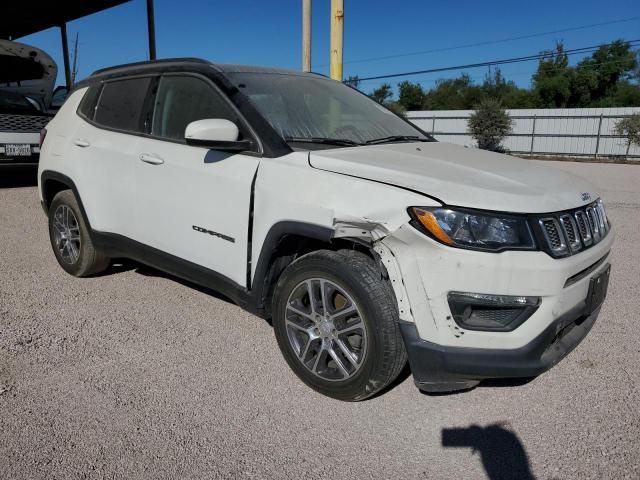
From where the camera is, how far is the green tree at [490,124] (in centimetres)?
2848

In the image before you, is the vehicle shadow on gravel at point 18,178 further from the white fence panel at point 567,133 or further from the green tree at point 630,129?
the green tree at point 630,129

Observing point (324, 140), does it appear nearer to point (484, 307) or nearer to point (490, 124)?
point (484, 307)

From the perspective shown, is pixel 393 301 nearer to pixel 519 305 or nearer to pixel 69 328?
pixel 519 305

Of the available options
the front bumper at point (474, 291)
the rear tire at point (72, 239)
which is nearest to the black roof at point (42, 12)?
the rear tire at point (72, 239)

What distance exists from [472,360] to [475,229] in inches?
23.0

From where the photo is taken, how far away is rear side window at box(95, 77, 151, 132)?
389 cm

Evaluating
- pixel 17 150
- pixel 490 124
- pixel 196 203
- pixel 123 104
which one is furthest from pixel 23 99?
pixel 490 124

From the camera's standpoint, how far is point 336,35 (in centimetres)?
808

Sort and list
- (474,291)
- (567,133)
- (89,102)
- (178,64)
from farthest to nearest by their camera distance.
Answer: (567,133) < (89,102) < (178,64) < (474,291)

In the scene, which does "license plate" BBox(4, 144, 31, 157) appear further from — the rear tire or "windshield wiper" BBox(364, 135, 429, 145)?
"windshield wiper" BBox(364, 135, 429, 145)

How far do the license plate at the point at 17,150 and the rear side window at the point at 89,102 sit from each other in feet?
17.9

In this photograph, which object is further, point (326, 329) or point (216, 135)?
point (216, 135)

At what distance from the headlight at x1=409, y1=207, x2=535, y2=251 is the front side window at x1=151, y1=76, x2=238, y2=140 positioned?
59.5 inches

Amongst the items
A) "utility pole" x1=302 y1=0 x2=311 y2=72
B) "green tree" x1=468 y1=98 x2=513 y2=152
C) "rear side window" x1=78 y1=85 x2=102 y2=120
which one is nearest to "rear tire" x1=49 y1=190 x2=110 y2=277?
"rear side window" x1=78 y1=85 x2=102 y2=120
